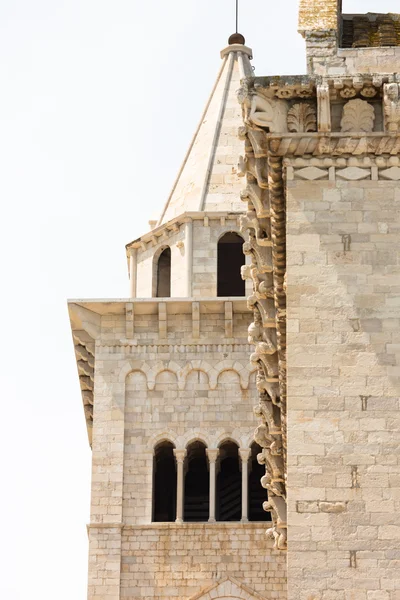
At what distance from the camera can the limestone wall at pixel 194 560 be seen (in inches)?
1796

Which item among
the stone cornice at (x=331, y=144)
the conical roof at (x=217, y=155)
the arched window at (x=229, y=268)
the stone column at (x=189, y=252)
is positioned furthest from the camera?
the arched window at (x=229, y=268)

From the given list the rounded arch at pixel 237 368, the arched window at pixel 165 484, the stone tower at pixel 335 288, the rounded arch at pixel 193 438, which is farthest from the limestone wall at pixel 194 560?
the stone tower at pixel 335 288

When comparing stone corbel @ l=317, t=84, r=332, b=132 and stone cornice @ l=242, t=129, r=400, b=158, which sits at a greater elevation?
stone corbel @ l=317, t=84, r=332, b=132

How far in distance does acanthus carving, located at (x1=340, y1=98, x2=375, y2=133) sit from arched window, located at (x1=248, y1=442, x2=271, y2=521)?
72.1 ft

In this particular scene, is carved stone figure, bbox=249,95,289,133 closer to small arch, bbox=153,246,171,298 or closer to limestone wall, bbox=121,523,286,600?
limestone wall, bbox=121,523,286,600

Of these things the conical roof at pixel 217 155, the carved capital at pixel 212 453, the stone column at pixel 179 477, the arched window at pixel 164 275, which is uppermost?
the conical roof at pixel 217 155

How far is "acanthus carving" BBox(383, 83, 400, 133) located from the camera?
26016 mm

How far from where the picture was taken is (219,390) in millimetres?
47781

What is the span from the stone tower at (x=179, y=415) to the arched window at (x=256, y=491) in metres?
0.04

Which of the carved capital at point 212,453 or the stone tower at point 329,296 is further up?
the carved capital at point 212,453

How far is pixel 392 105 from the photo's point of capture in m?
26.0

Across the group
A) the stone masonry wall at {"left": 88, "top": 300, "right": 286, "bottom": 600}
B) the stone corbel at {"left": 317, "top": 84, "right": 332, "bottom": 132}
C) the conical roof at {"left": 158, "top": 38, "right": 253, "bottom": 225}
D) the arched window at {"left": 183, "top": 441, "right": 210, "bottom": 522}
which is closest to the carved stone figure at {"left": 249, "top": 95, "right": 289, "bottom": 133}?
the stone corbel at {"left": 317, "top": 84, "right": 332, "bottom": 132}

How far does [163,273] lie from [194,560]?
8114mm

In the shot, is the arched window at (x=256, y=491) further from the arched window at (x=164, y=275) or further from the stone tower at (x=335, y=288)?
the stone tower at (x=335, y=288)
